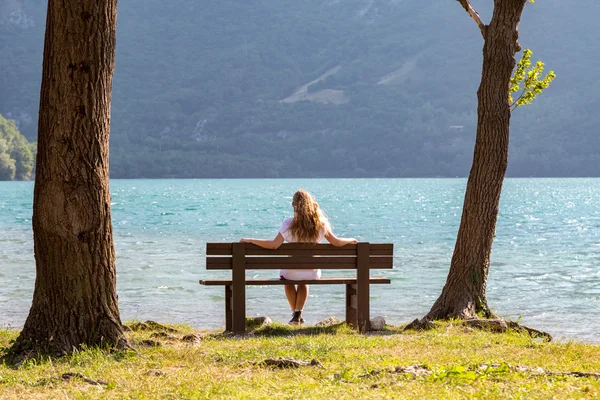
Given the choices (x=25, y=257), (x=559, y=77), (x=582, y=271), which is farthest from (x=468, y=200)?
(x=559, y=77)

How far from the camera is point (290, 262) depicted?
9.44m

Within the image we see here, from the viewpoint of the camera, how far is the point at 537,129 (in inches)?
7116

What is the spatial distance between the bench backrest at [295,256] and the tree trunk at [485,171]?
108 cm

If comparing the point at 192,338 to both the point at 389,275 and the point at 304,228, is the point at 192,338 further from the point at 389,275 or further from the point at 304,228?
the point at 389,275

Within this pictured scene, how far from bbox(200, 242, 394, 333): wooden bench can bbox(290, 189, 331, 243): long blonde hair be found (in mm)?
397

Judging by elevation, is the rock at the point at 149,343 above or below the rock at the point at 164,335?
above

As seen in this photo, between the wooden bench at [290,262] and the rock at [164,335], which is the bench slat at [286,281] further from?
the rock at [164,335]

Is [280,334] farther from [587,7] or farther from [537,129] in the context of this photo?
[587,7]

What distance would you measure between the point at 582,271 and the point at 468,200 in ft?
47.1

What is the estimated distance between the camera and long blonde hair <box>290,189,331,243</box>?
977 cm

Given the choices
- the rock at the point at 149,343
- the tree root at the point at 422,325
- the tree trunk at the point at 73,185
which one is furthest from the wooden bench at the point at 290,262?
the tree trunk at the point at 73,185

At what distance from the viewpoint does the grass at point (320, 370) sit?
5.58 metres

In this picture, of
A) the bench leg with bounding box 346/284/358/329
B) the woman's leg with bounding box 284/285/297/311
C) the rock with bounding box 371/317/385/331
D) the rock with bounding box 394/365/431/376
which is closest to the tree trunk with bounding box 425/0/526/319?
the rock with bounding box 371/317/385/331

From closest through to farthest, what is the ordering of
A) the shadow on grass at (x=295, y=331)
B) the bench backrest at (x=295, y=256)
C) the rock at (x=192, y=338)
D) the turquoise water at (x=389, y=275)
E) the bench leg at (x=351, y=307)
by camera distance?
the rock at (x=192, y=338) → the shadow on grass at (x=295, y=331) → the bench backrest at (x=295, y=256) → the bench leg at (x=351, y=307) → the turquoise water at (x=389, y=275)
